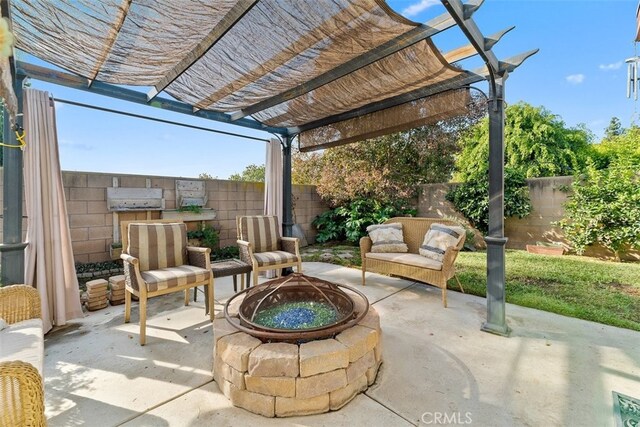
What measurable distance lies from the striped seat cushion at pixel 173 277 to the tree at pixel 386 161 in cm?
430

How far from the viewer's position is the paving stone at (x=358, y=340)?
1619mm

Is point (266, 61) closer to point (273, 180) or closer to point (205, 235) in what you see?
point (273, 180)

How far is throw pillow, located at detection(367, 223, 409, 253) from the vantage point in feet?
12.6

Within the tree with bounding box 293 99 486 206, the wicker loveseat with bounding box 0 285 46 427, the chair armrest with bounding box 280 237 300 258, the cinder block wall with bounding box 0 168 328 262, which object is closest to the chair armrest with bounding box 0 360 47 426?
the wicker loveseat with bounding box 0 285 46 427

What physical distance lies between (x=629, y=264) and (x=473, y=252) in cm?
229

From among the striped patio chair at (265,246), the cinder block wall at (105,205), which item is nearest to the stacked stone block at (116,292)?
the cinder block wall at (105,205)

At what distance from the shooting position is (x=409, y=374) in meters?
1.85

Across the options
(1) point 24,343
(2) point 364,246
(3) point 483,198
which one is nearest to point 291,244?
(2) point 364,246

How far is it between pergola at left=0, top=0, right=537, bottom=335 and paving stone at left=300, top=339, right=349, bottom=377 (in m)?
1.67

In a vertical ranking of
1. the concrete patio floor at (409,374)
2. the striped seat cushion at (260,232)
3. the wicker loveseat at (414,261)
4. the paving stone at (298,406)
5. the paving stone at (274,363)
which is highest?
the striped seat cushion at (260,232)

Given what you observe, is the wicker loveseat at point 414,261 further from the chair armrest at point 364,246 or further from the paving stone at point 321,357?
the paving stone at point 321,357

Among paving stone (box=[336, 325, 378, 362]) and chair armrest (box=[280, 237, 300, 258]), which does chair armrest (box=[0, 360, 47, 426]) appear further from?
chair armrest (box=[280, 237, 300, 258])

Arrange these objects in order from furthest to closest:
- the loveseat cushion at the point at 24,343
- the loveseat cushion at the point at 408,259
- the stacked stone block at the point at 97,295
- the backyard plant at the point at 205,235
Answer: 1. the backyard plant at the point at 205,235
2. the loveseat cushion at the point at 408,259
3. the stacked stone block at the point at 97,295
4. the loveseat cushion at the point at 24,343

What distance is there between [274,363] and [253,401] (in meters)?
0.27
